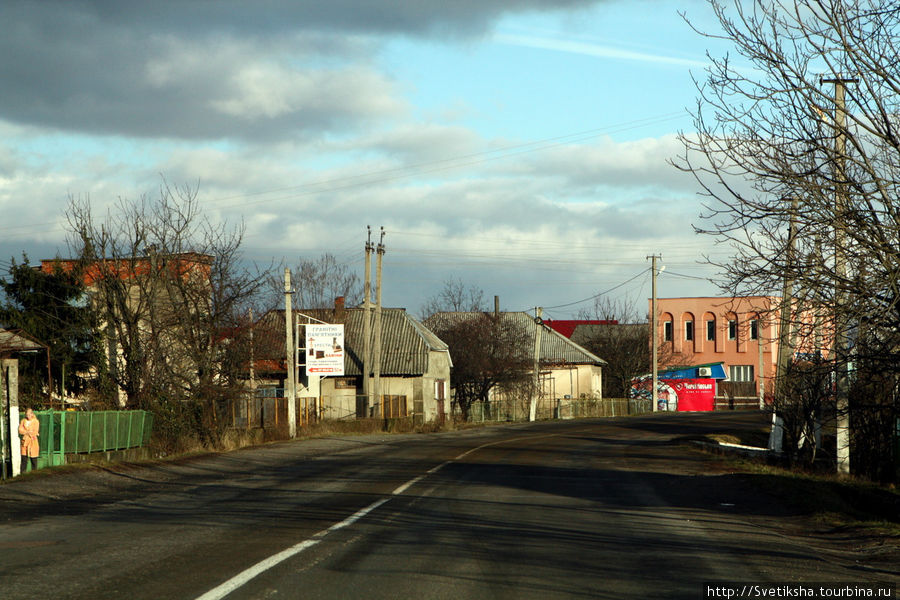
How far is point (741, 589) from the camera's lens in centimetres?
742

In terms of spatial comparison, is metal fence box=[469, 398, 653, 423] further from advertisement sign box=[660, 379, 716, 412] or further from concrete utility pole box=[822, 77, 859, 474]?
concrete utility pole box=[822, 77, 859, 474]

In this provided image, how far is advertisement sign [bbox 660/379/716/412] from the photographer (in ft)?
257

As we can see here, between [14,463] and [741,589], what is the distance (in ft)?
51.9

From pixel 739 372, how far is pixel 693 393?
409 inches

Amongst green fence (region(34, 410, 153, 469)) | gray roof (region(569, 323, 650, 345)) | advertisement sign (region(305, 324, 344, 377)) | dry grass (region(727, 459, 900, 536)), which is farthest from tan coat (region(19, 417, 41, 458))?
gray roof (region(569, 323, 650, 345))

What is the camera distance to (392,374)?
53406mm

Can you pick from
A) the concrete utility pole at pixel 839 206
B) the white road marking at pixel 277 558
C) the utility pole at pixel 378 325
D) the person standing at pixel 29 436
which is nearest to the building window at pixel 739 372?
the utility pole at pixel 378 325

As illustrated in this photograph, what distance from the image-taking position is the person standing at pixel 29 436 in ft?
60.8

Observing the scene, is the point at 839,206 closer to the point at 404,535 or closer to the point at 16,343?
the point at 404,535

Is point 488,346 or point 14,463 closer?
→ point 14,463

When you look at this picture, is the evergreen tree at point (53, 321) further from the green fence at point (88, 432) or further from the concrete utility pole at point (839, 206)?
the concrete utility pole at point (839, 206)

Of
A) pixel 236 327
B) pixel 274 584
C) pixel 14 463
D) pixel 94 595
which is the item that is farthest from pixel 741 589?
pixel 236 327

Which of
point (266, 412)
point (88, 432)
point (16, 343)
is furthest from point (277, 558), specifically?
point (266, 412)

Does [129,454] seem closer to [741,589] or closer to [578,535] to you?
[578,535]
